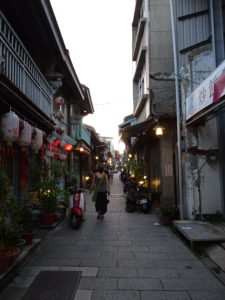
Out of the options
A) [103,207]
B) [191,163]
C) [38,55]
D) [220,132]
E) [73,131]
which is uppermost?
[38,55]

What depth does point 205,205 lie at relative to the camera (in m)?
9.34

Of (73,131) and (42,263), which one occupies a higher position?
(73,131)

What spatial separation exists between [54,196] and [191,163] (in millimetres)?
4862

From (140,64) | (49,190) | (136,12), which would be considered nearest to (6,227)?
(49,190)

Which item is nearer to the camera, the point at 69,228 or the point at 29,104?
the point at 29,104

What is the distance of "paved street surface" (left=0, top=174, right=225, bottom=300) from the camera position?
442 cm

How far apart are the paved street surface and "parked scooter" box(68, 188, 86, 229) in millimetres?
291

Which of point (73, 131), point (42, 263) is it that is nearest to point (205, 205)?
point (42, 263)

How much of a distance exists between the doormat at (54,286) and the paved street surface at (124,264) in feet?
0.40

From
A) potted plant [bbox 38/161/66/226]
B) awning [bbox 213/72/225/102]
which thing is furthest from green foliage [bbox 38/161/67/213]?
awning [bbox 213/72/225/102]

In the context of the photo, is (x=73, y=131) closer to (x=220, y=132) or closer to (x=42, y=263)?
(x=220, y=132)

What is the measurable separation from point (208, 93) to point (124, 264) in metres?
4.84

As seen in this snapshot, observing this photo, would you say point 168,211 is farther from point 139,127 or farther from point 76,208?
point 139,127

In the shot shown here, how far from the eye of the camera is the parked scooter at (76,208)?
8883 millimetres
